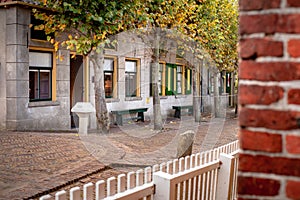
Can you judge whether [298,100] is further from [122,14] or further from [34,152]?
[122,14]

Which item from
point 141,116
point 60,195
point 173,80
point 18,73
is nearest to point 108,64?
point 141,116

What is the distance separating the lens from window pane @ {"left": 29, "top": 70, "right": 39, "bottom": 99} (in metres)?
14.0

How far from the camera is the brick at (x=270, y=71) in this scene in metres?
1.31

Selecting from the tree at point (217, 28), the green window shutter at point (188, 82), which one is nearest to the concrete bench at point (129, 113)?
the tree at point (217, 28)

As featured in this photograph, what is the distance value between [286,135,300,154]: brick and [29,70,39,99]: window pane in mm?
13525

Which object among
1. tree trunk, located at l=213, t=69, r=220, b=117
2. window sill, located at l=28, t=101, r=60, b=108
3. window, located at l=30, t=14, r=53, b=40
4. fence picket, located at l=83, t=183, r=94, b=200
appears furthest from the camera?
tree trunk, located at l=213, t=69, r=220, b=117

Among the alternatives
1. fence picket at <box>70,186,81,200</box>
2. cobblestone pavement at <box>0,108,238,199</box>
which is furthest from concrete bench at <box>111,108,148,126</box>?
fence picket at <box>70,186,81,200</box>

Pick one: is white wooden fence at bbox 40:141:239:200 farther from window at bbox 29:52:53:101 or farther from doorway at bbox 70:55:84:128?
doorway at bbox 70:55:84:128

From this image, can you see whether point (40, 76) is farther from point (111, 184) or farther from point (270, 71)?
point (270, 71)

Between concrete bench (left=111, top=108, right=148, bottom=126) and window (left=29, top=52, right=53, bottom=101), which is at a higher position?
window (left=29, top=52, right=53, bottom=101)

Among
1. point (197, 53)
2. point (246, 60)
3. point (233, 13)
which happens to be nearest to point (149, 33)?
point (197, 53)

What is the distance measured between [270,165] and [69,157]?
320 inches

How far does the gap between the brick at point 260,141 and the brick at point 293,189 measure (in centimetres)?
12

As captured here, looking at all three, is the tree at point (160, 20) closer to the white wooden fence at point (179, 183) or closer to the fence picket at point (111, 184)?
the white wooden fence at point (179, 183)
